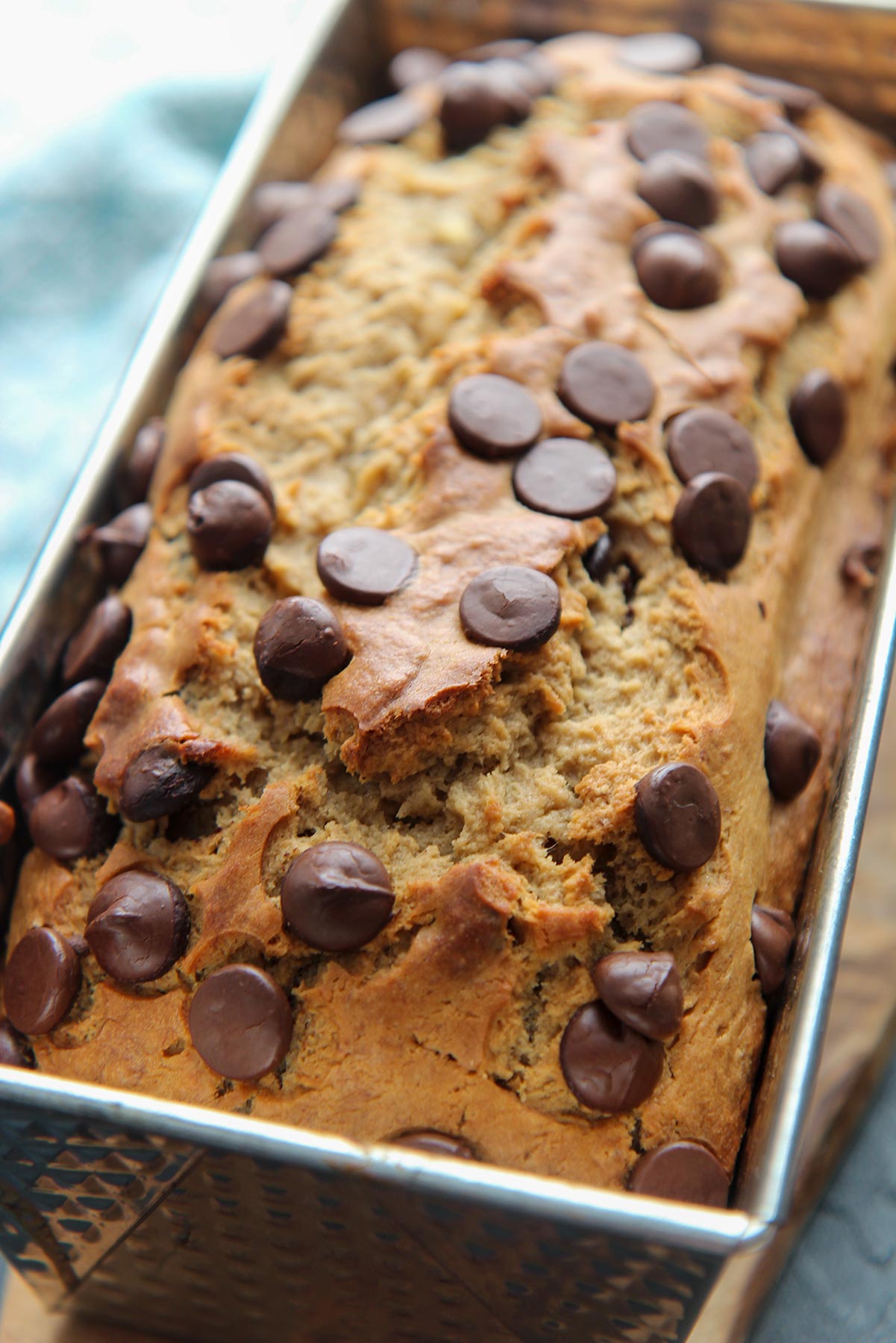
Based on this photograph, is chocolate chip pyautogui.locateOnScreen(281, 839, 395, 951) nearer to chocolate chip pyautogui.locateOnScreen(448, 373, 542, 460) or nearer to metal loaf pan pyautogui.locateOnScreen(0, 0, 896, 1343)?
metal loaf pan pyautogui.locateOnScreen(0, 0, 896, 1343)

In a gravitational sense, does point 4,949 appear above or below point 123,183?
below

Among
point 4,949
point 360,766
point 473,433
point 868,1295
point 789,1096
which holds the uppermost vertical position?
point 473,433

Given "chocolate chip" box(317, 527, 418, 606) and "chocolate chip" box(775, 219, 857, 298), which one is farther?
"chocolate chip" box(775, 219, 857, 298)

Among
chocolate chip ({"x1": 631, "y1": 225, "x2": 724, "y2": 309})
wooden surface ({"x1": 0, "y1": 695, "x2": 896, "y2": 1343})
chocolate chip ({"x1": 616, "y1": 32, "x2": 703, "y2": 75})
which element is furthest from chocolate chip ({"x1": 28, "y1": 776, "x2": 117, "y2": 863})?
chocolate chip ({"x1": 616, "y1": 32, "x2": 703, "y2": 75})

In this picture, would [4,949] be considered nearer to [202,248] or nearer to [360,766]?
[360,766]

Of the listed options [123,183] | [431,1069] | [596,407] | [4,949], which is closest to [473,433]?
[596,407]

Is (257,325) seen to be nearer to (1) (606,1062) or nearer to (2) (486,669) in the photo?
(2) (486,669)

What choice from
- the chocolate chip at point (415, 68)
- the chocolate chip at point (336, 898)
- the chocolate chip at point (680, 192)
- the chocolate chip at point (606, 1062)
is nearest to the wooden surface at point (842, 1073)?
the chocolate chip at point (606, 1062)
